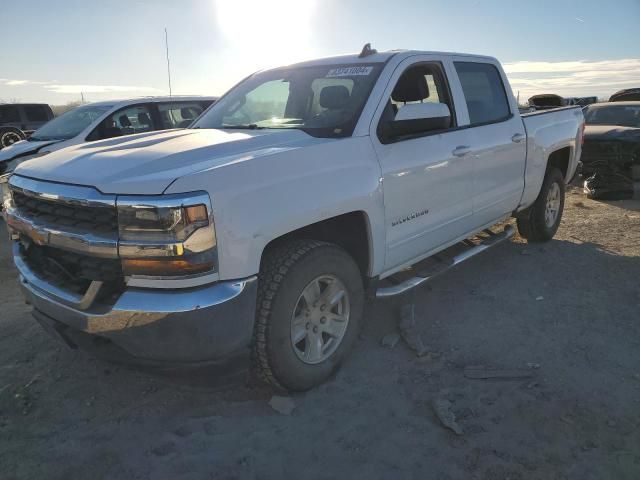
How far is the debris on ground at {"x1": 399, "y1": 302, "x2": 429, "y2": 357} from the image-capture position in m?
3.52

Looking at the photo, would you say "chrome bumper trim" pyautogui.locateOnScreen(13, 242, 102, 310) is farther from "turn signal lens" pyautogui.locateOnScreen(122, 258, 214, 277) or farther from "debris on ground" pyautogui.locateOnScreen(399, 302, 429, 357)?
"debris on ground" pyautogui.locateOnScreen(399, 302, 429, 357)

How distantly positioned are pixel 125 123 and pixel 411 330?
608 cm

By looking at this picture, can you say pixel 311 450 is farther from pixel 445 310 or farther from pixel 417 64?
pixel 417 64

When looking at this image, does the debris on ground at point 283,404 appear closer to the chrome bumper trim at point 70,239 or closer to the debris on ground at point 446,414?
the debris on ground at point 446,414

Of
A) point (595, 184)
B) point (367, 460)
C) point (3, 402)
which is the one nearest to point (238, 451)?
point (367, 460)

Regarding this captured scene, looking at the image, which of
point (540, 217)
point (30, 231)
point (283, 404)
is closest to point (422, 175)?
point (283, 404)

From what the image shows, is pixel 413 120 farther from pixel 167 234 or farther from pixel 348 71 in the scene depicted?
pixel 167 234

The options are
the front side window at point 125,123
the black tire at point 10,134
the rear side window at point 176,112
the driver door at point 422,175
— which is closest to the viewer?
the driver door at point 422,175

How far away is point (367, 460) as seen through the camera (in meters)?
A: 2.48

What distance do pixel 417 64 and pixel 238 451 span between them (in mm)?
2858

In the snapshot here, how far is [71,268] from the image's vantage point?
105 inches

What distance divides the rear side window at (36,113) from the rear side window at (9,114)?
0.88 ft

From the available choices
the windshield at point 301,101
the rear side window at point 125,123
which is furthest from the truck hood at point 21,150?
the windshield at point 301,101

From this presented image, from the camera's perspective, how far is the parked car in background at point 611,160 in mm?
8812
